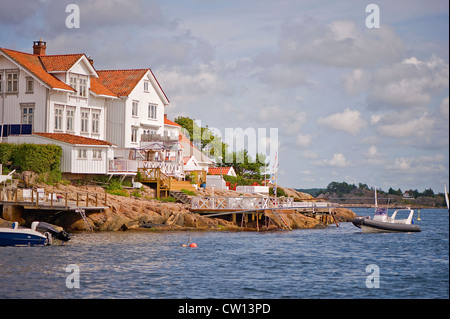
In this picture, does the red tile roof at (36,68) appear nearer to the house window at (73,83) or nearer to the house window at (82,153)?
the house window at (73,83)

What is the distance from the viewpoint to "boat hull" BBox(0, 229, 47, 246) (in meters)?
39.4

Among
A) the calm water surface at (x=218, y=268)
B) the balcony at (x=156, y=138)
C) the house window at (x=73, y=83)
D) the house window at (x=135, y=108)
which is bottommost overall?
the calm water surface at (x=218, y=268)

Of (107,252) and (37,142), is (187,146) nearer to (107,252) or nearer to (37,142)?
(37,142)

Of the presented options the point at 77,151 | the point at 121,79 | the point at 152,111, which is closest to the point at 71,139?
the point at 77,151

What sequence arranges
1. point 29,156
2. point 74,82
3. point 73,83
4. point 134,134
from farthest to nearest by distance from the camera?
point 134,134 < point 74,82 < point 73,83 < point 29,156

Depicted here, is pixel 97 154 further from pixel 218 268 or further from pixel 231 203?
pixel 218 268

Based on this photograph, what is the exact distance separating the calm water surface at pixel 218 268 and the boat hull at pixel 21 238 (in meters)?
0.79

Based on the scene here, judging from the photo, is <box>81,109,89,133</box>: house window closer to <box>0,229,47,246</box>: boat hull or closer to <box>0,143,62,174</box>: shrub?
<box>0,143,62,174</box>: shrub

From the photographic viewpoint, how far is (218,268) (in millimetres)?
34906

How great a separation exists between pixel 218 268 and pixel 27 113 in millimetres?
31429

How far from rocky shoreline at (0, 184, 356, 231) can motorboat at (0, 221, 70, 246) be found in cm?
682

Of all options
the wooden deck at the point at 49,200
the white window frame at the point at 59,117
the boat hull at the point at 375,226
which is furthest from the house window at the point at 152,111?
the boat hull at the point at 375,226

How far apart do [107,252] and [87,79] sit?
2908 centimetres

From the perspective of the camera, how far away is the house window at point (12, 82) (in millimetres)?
59906
